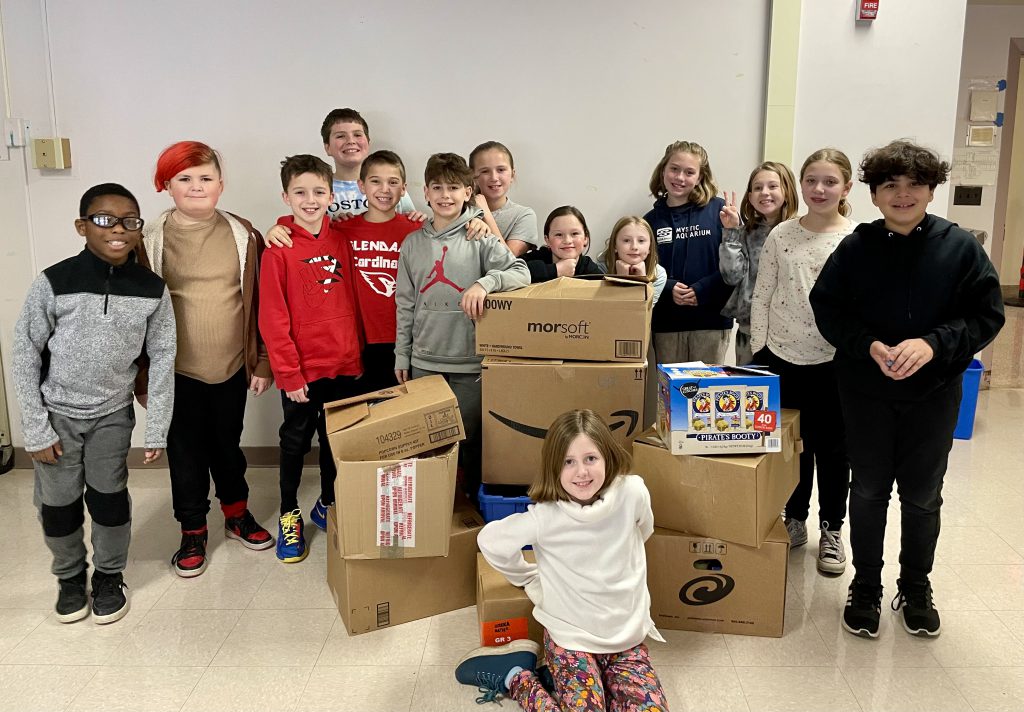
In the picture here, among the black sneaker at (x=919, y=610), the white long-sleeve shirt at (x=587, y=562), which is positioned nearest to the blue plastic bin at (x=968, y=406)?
the black sneaker at (x=919, y=610)

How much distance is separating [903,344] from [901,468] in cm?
36

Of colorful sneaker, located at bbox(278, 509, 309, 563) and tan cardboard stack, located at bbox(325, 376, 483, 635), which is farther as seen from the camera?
colorful sneaker, located at bbox(278, 509, 309, 563)

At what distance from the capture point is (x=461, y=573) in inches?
86.4

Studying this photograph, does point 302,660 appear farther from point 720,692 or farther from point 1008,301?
point 1008,301

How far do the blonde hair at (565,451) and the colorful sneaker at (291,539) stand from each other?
3.53ft

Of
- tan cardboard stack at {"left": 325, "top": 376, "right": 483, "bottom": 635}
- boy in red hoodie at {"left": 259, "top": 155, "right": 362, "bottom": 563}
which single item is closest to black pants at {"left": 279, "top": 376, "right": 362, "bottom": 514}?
boy in red hoodie at {"left": 259, "top": 155, "right": 362, "bottom": 563}

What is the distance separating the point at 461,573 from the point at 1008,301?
21.7 feet

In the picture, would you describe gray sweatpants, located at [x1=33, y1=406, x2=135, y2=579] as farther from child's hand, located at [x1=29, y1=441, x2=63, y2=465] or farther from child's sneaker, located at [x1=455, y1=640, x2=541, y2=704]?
child's sneaker, located at [x1=455, y1=640, x2=541, y2=704]

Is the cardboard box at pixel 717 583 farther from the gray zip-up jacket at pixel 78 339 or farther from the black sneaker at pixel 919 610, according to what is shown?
the gray zip-up jacket at pixel 78 339

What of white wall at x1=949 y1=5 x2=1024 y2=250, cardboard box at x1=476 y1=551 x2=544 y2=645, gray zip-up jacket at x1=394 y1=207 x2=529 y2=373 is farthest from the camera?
white wall at x1=949 y1=5 x2=1024 y2=250

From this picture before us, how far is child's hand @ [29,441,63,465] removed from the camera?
6.76 feet

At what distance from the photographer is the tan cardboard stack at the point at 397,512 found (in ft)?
6.55

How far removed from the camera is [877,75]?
3.09 meters

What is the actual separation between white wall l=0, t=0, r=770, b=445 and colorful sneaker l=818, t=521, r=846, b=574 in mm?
1443
